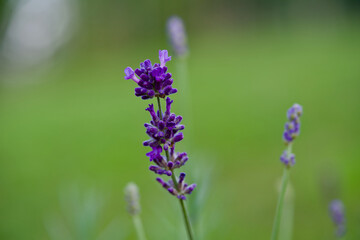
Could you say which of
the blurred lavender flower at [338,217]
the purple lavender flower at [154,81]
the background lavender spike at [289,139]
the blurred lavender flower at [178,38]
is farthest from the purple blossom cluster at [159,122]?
the blurred lavender flower at [178,38]

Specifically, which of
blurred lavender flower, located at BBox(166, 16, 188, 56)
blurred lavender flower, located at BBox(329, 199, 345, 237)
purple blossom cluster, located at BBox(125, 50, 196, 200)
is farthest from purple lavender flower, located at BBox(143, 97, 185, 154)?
blurred lavender flower, located at BBox(166, 16, 188, 56)

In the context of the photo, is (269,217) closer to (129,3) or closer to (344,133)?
(344,133)

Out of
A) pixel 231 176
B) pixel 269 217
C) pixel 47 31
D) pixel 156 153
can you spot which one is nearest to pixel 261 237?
pixel 269 217

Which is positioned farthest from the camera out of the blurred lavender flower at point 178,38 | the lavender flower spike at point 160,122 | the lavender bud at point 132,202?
the blurred lavender flower at point 178,38

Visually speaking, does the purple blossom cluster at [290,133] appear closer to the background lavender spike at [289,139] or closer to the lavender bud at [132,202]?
the background lavender spike at [289,139]

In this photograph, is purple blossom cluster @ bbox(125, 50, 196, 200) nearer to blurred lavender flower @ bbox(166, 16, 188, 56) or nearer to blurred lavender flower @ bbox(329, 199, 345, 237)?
blurred lavender flower @ bbox(329, 199, 345, 237)

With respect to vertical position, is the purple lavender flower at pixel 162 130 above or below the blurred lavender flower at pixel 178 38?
below
